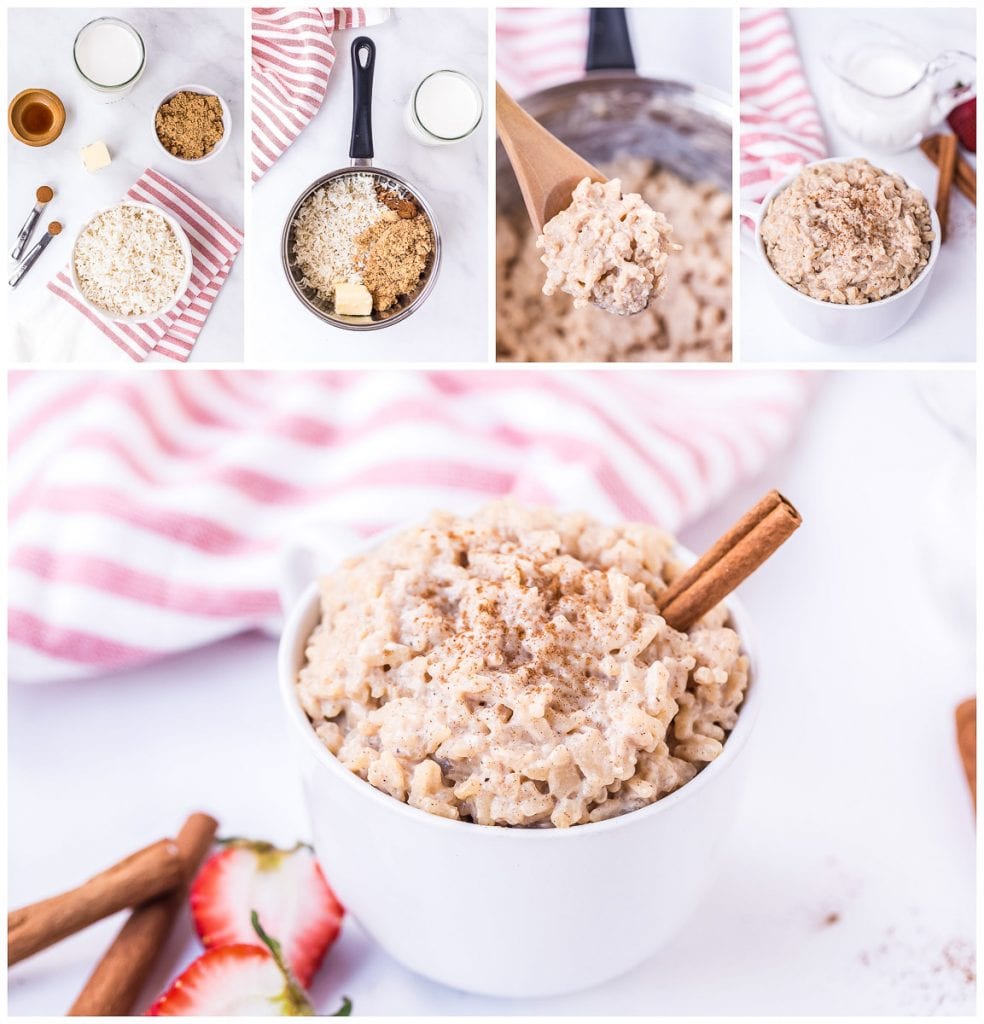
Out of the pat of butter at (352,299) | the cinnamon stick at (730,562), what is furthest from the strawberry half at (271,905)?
the pat of butter at (352,299)

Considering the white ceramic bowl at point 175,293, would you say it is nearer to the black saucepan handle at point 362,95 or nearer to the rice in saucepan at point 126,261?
the rice in saucepan at point 126,261

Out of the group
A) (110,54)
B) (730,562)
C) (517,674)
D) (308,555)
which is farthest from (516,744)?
(110,54)

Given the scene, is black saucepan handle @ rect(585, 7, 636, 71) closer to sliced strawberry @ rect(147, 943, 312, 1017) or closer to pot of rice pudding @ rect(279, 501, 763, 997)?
pot of rice pudding @ rect(279, 501, 763, 997)

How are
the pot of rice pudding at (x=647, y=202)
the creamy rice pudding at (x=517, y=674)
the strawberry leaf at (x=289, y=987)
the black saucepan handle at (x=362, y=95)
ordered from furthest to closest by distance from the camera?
the pot of rice pudding at (x=647, y=202) < the black saucepan handle at (x=362, y=95) < the strawberry leaf at (x=289, y=987) < the creamy rice pudding at (x=517, y=674)

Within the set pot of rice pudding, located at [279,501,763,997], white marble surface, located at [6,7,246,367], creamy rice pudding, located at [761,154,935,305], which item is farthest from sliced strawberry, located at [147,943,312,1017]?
creamy rice pudding, located at [761,154,935,305]

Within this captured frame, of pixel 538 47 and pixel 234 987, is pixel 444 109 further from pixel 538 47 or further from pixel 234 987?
pixel 234 987
